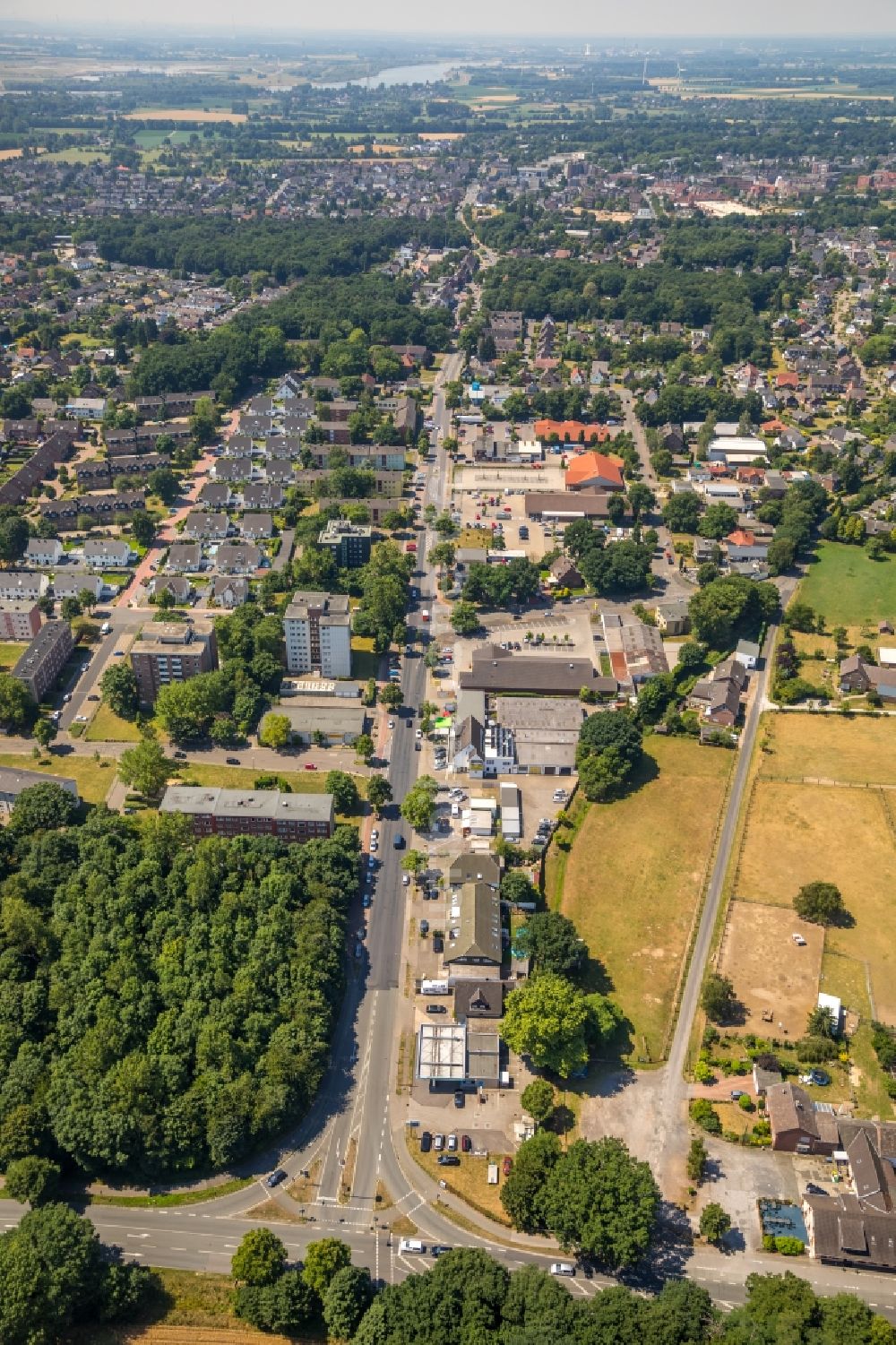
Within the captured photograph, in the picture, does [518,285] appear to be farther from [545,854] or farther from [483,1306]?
[483,1306]

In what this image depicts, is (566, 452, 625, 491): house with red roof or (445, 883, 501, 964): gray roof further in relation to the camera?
(566, 452, 625, 491): house with red roof

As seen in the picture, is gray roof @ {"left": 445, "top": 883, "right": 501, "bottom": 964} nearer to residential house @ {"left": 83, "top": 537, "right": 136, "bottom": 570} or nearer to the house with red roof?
residential house @ {"left": 83, "top": 537, "right": 136, "bottom": 570}

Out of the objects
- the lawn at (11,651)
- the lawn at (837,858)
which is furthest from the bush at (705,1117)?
the lawn at (11,651)

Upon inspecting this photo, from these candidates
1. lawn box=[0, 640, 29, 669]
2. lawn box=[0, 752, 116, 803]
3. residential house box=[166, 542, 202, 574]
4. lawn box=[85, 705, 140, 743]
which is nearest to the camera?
lawn box=[0, 752, 116, 803]

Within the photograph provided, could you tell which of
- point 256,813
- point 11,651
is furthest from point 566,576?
point 11,651

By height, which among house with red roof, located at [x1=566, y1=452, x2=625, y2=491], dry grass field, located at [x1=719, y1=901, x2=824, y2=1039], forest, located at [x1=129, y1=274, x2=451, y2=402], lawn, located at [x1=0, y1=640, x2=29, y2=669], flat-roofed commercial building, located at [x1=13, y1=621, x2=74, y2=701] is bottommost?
dry grass field, located at [x1=719, y1=901, x2=824, y2=1039]

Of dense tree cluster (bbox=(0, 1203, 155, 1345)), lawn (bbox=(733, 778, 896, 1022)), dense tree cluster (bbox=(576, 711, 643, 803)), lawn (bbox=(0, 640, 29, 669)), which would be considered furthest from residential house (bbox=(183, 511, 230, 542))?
→ dense tree cluster (bbox=(0, 1203, 155, 1345))

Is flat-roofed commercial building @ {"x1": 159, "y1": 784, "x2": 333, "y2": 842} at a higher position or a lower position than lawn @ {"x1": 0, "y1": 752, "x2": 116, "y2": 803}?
higher

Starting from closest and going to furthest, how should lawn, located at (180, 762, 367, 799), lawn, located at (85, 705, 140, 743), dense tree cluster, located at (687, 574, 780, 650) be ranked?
lawn, located at (180, 762, 367, 799) < lawn, located at (85, 705, 140, 743) < dense tree cluster, located at (687, 574, 780, 650)
